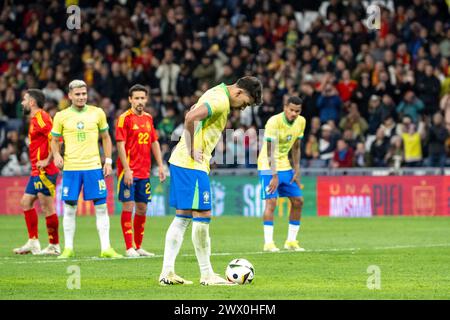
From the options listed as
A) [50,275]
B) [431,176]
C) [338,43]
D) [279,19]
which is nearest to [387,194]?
[431,176]

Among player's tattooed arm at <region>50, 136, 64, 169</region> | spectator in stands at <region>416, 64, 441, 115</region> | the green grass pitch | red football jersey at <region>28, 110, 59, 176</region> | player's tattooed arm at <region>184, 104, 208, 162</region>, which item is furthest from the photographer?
spectator in stands at <region>416, 64, 441, 115</region>

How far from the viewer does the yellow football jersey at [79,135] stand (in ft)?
51.6

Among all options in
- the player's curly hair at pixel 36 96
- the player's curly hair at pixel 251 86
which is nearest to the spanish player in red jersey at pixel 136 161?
the player's curly hair at pixel 36 96

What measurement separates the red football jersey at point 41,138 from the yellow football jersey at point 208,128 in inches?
210

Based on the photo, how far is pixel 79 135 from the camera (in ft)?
51.7

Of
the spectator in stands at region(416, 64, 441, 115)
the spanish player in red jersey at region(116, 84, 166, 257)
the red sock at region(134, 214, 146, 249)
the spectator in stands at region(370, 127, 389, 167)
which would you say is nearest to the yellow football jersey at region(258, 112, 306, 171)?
the spanish player in red jersey at region(116, 84, 166, 257)

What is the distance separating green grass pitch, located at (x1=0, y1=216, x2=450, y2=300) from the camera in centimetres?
1113

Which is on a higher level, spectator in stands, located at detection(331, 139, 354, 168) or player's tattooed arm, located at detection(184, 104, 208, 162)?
player's tattooed arm, located at detection(184, 104, 208, 162)

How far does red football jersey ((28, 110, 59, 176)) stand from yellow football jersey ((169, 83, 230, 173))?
5.33 metres

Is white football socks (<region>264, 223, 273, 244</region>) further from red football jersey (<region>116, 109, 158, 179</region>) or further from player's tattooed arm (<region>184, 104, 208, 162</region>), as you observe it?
player's tattooed arm (<region>184, 104, 208, 162</region>)

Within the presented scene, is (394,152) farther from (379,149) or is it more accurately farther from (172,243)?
(172,243)
